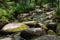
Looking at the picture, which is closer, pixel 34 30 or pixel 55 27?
pixel 34 30

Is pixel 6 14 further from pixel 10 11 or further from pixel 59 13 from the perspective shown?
pixel 59 13

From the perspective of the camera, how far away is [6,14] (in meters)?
14.8

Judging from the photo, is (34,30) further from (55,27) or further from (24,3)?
(24,3)

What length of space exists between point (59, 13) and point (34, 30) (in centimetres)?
437

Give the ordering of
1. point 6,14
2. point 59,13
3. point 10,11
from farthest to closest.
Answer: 1. point 10,11
2. point 6,14
3. point 59,13

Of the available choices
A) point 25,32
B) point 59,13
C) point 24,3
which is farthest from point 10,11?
point 25,32

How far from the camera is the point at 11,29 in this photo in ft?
35.1

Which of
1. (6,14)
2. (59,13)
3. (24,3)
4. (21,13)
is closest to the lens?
(59,13)

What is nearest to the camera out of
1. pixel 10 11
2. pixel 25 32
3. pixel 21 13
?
pixel 25 32

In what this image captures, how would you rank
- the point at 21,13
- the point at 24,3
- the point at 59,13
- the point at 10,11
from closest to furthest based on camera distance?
the point at 59,13 → the point at 10,11 → the point at 21,13 → the point at 24,3

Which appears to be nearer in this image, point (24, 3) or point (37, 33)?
point (37, 33)

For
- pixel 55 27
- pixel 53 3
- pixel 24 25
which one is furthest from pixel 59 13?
pixel 53 3

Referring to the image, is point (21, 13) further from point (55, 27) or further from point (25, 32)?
point (25, 32)

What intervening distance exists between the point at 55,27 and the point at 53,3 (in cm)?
975
